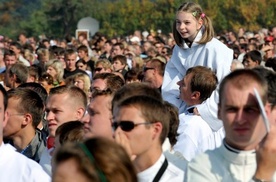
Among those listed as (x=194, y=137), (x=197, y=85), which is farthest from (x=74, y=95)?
(x=194, y=137)

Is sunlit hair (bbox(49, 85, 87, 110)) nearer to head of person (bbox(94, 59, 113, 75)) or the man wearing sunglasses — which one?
the man wearing sunglasses

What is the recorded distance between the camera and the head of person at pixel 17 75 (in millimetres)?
16250

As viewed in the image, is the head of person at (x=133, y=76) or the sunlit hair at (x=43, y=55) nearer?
the head of person at (x=133, y=76)

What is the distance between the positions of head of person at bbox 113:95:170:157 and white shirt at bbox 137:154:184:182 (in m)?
0.10

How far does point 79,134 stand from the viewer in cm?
812

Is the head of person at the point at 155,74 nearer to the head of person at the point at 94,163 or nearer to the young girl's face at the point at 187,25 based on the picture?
the young girl's face at the point at 187,25

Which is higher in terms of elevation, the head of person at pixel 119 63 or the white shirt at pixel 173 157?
the white shirt at pixel 173 157

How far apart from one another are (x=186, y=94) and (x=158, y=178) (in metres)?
3.69

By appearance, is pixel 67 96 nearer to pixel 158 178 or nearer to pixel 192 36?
pixel 192 36

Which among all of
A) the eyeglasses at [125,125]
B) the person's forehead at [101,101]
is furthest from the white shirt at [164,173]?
the person's forehead at [101,101]

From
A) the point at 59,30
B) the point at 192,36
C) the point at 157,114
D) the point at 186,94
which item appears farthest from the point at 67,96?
the point at 59,30

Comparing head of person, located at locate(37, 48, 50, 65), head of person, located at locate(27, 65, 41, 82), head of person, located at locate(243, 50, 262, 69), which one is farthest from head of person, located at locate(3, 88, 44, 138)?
head of person, located at locate(37, 48, 50, 65)

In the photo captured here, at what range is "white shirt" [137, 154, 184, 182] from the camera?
654 centimetres

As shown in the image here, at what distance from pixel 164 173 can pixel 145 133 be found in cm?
32
